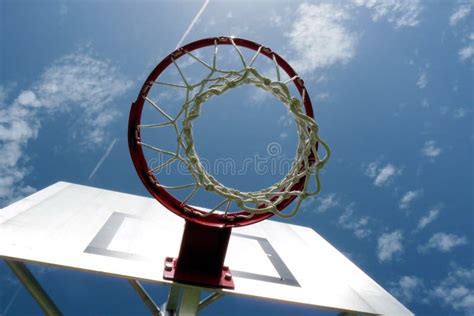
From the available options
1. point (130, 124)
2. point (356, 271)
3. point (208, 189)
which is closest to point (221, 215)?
point (208, 189)

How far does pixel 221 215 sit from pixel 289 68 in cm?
116

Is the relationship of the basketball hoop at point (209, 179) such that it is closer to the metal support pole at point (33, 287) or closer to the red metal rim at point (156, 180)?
the red metal rim at point (156, 180)

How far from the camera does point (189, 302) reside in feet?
7.73

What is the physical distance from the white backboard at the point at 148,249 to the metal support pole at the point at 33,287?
11 cm

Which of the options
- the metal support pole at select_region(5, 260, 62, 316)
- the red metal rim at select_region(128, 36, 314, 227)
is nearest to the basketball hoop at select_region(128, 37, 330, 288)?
the red metal rim at select_region(128, 36, 314, 227)

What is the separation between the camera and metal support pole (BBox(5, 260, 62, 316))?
2.23 meters

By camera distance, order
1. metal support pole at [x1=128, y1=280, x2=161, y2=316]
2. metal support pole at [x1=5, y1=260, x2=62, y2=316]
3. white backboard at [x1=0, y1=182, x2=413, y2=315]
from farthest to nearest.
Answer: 1. metal support pole at [x1=128, y1=280, x2=161, y2=316]
2. white backboard at [x1=0, y1=182, x2=413, y2=315]
3. metal support pole at [x1=5, y1=260, x2=62, y2=316]

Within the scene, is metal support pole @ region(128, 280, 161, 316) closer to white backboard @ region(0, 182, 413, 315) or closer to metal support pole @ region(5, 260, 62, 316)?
white backboard @ region(0, 182, 413, 315)

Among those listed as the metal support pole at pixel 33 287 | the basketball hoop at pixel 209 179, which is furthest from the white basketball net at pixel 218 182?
the metal support pole at pixel 33 287

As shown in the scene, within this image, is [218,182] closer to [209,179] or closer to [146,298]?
[209,179]

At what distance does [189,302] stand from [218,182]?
0.82 metres

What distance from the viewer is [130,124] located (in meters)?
2.50

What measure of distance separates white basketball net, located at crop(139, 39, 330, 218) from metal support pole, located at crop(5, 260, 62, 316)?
979mm

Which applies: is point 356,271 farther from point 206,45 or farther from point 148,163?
point 206,45
